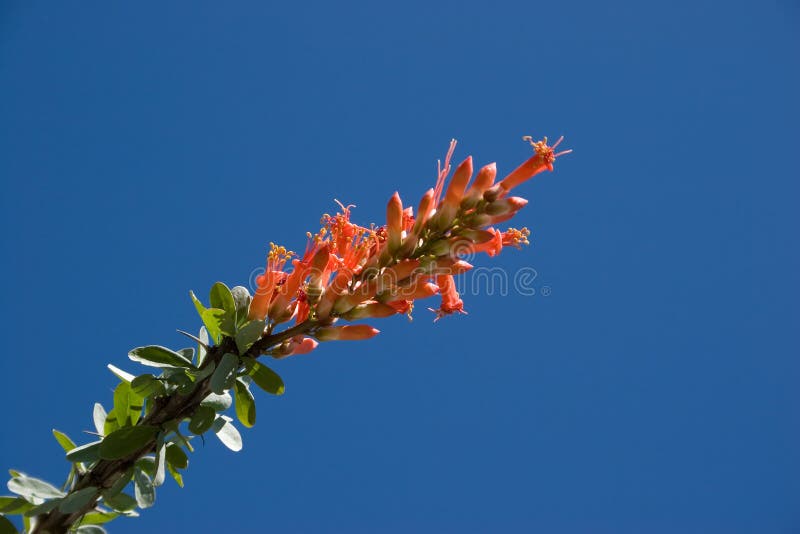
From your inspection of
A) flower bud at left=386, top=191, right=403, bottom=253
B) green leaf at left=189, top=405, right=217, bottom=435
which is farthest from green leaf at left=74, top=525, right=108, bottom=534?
flower bud at left=386, top=191, right=403, bottom=253

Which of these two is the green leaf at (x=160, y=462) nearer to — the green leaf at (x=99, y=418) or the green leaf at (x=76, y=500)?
the green leaf at (x=76, y=500)

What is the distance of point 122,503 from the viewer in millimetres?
2354

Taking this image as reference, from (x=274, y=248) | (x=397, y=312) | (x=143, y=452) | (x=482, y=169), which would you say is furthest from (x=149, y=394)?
(x=482, y=169)

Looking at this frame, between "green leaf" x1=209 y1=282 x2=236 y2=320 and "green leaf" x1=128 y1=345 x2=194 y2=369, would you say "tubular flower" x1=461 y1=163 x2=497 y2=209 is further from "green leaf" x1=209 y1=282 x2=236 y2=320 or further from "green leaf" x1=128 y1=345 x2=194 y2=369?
"green leaf" x1=128 y1=345 x2=194 y2=369

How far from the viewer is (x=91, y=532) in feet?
8.37

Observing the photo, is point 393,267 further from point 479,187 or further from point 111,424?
point 111,424

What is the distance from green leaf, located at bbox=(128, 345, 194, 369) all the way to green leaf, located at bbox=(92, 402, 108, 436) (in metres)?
0.42

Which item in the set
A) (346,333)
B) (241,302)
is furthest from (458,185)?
(241,302)

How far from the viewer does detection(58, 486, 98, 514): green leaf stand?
7.29 feet

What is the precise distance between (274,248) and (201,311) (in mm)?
453

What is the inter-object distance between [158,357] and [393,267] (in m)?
0.92

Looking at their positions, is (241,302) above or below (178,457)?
above

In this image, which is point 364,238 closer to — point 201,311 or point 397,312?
point 397,312

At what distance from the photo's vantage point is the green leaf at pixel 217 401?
2.42 m
